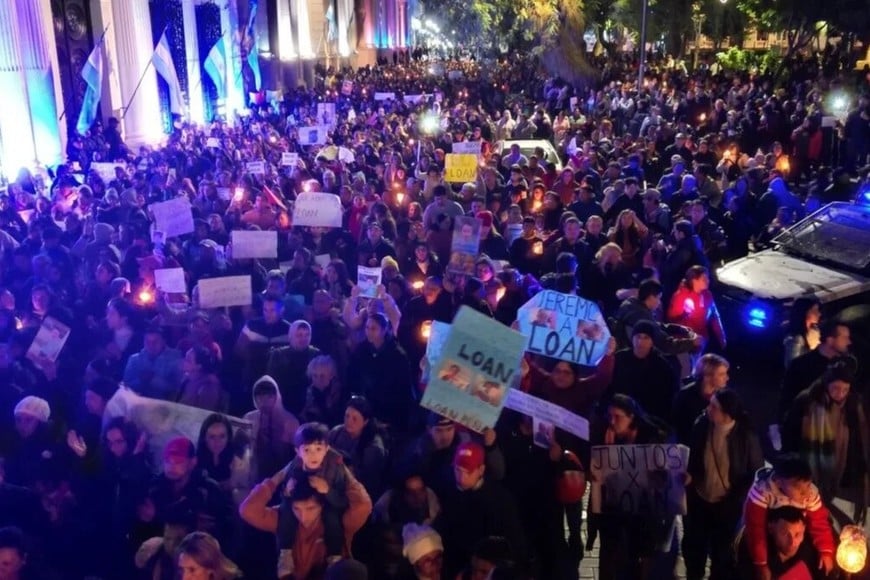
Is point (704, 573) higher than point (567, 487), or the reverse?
point (567, 487)

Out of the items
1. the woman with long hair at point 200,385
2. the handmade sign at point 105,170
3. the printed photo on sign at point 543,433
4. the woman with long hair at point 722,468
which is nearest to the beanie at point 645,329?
the woman with long hair at point 722,468

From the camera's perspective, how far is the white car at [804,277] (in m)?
9.09

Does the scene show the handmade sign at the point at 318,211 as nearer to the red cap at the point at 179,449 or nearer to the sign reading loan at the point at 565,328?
the sign reading loan at the point at 565,328

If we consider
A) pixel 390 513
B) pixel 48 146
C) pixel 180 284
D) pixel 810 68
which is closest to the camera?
pixel 390 513

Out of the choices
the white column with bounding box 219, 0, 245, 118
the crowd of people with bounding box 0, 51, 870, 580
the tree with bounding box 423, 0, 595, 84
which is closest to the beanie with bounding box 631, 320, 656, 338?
the crowd of people with bounding box 0, 51, 870, 580

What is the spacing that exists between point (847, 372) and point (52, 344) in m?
5.82

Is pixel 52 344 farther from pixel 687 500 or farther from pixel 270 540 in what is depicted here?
pixel 687 500

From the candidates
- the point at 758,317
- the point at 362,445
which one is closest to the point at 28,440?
the point at 362,445

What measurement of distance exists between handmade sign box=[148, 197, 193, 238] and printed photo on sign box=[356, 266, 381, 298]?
2748mm

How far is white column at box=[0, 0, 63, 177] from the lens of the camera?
18203 mm

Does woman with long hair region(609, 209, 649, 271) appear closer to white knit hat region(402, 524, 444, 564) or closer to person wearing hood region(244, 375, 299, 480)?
person wearing hood region(244, 375, 299, 480)

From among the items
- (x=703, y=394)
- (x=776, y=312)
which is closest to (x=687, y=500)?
(x=703, y=394)

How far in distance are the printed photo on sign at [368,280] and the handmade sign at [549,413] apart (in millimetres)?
3460

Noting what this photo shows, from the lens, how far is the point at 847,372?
5.62 m
